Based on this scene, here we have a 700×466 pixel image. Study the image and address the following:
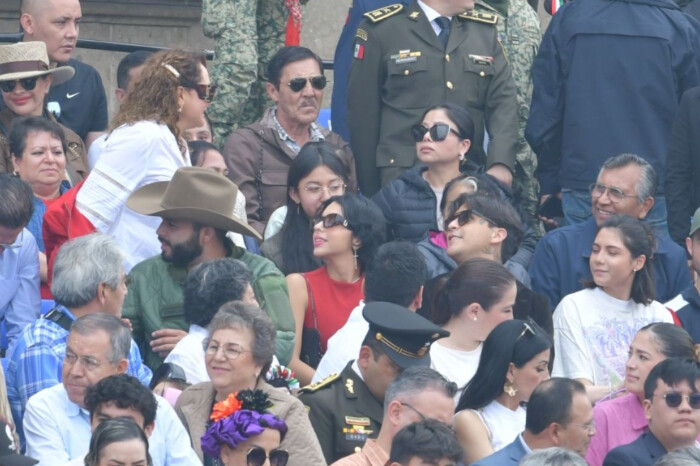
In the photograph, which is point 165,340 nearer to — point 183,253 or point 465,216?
point 183,253

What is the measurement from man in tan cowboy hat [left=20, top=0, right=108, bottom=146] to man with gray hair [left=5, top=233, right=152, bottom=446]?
250 centimetres

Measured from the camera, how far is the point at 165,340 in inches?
344

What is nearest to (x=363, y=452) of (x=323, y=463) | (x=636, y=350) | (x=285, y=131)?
(x=323, y=463)

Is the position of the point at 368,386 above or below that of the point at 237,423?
below

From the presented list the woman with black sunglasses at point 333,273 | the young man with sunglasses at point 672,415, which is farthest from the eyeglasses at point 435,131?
the young man with sunglasses at point 672,415

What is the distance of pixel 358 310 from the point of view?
29.0 feet

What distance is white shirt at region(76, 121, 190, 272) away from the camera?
9.32 metres

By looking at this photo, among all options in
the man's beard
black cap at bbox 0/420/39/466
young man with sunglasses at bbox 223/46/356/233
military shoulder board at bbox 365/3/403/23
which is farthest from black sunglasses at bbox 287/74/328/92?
black cap at bbox 0/420/39/466

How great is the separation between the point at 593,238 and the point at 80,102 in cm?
308

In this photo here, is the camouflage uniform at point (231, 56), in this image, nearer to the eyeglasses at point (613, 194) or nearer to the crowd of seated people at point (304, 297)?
the crowd of seated people at point (304, 297)

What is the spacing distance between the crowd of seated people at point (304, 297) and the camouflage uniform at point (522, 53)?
623 millimetres

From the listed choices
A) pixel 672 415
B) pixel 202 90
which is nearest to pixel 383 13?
pixel 202 90

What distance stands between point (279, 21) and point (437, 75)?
1.55 meters

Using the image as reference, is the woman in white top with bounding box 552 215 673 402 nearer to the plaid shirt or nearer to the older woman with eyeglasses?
the older woman with eyeglasses
